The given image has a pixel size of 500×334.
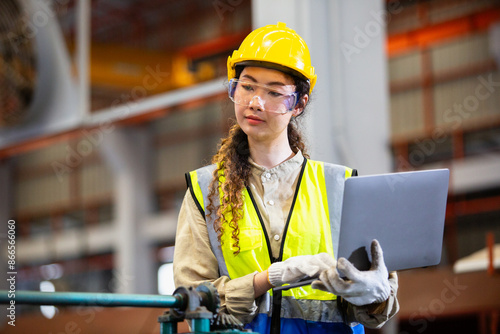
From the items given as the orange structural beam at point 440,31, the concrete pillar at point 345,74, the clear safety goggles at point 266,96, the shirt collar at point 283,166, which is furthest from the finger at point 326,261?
the orange structural beam at point 440,31

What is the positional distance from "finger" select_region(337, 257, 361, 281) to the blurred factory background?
91cm

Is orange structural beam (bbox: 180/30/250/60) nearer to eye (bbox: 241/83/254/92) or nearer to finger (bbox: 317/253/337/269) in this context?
eye (bbox: 241/83/254/92)

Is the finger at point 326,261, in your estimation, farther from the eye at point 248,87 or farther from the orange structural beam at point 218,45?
the orange structural beam at point 218,45

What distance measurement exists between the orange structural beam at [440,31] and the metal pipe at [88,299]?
9520mm

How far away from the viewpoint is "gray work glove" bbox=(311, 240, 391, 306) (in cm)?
184

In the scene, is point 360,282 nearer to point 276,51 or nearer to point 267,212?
point 267,212

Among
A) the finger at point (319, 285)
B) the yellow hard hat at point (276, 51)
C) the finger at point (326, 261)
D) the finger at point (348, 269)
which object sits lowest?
the finger at point (319, 285)

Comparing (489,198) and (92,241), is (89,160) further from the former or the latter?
(489,198)

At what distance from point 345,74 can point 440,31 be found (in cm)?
714

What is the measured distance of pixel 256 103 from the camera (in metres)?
2.15

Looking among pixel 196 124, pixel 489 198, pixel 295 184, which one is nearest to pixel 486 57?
pixel 489 198

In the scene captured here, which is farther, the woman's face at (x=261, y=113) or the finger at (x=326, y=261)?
the woman's face at (x=261, y=113)

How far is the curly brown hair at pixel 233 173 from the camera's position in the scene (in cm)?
216

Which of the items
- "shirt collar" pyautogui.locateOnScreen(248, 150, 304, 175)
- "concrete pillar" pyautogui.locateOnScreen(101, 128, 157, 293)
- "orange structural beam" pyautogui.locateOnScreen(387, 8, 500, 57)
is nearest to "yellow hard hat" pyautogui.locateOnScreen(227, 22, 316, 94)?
"shirt collar" pyautogui.locateOnScreen(248, 150, 304, 175)
